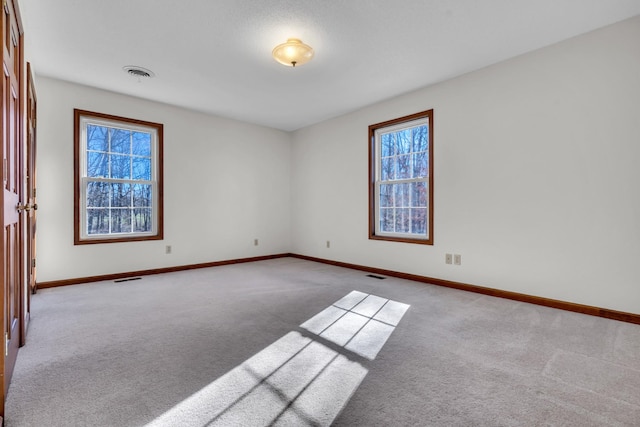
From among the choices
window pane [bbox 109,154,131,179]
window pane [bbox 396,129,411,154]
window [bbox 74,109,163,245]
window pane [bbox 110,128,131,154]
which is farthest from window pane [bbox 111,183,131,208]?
window pane [bbox 396,129,411,154]

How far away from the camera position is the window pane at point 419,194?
413 cm

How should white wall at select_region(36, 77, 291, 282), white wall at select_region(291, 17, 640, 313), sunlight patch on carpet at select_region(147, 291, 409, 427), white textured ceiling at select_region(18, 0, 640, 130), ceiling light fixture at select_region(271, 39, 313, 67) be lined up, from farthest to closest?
white wall at select_region(36, 77, 291, 282) < ceiling light fixture at select_region(271, 39, 313, 67) < white wall at select_region(291, 17, 640, 313) < white textured ceiling at select_region(18, 0, 640, 130) < sunlight patch on carpet at select_region(147, 291, 409, 427)

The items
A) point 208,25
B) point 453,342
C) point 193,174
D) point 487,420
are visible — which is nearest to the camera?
point 487,420

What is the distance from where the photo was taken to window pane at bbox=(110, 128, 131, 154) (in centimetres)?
430

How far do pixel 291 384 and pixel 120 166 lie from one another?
161 inches

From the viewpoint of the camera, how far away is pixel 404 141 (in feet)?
14.5

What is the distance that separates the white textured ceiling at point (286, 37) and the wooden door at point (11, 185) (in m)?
0.95

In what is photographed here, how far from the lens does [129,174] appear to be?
4430 mm

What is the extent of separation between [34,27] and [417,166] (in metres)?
4.23

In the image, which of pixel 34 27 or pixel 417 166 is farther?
pixel 417 166

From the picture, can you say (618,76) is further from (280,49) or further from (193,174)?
(193,174)

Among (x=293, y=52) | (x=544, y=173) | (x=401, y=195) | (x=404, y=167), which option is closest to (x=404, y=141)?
(x=404, y=167)

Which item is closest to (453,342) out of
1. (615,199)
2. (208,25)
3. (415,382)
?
(415,382)

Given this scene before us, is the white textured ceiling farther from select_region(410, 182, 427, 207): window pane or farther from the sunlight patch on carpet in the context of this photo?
the sunlight patch on carpet
